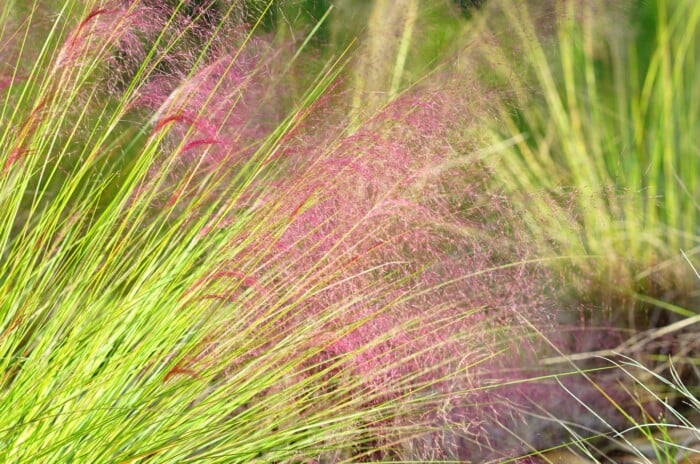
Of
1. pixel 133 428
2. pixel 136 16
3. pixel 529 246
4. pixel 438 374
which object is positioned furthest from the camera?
pixel 529 246

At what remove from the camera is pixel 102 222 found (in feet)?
4.05

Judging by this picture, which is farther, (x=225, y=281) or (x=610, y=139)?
(x=610, y=139)

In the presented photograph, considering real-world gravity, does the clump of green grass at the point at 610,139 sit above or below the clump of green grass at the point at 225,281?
above

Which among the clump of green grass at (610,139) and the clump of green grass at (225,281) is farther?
the clump of green grass at (610,139)

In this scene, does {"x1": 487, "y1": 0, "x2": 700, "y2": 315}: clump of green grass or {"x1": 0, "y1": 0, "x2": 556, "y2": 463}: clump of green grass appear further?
{"x1": 487, "y1": 0, "x2": 700, "y2": 315}: clump of green grass

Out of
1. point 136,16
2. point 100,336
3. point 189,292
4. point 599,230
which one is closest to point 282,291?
point 189,292

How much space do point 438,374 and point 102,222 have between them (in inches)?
24.3

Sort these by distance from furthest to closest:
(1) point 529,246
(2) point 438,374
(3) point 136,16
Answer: (1) point 529,246 → (2) point 438,374 → (3) point 136,16

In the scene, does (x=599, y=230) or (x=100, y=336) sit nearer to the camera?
(x=100, y=336)

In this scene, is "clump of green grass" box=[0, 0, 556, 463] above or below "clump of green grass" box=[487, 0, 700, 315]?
below

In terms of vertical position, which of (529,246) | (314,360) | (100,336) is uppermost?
(529,246)

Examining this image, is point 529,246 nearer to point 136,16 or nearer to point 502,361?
point 502,361

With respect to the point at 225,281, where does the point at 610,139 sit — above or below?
above

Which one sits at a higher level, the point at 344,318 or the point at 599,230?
the point at 599,230
